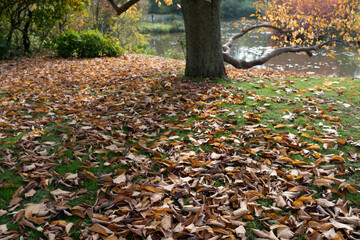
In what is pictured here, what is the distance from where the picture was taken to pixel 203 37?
5.37 meters

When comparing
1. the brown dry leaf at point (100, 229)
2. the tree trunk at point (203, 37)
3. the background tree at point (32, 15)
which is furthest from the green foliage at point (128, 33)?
the brown dry leaf at point (100, 229)

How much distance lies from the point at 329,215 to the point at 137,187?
162 centimetres

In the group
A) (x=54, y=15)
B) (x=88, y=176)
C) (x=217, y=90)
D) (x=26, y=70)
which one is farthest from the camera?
(x=54, y=15)

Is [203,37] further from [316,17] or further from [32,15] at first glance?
[32,15]

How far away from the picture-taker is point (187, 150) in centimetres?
306

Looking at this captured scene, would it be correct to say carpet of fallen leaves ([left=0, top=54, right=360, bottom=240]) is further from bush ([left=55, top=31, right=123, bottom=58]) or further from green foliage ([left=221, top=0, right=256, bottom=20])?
green foliage ([left=221, top=0, right=256, bottom=20])

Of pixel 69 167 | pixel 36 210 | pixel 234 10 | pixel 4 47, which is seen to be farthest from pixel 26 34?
pixel 234 10

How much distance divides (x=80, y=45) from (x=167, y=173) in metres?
8.22

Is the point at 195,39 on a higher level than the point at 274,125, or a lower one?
higher

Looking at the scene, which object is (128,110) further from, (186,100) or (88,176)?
(88,176)

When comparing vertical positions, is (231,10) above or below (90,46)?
above

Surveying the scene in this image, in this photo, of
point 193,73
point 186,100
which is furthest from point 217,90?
point 193,73

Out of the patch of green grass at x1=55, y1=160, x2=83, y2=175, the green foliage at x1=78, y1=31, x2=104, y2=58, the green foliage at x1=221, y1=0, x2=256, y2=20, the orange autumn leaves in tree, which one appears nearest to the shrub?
the green foliage at x1=78, y1=31, x2=104, y2=58

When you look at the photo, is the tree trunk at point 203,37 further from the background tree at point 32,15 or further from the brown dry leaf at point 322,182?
the background tree at point 32,15
